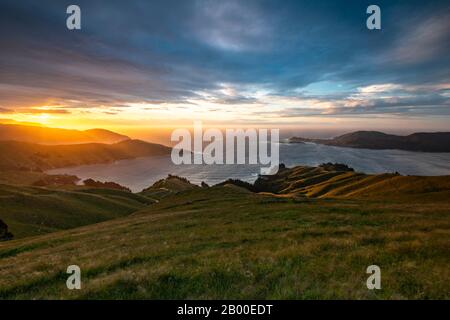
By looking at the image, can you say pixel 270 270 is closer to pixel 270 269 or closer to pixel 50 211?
pixel 270 269

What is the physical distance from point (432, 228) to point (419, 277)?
9550mm

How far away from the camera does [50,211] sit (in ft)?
219

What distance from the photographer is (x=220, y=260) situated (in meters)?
12.1

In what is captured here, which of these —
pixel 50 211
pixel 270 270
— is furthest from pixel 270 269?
A: pixel 50 211

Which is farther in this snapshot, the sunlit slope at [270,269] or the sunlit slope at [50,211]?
the sunlit slope at [50,211]

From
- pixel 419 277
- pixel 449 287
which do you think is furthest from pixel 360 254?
pixel 449 287

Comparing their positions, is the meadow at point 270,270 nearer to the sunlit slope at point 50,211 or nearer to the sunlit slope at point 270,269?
the sunlit slope at point 270,269

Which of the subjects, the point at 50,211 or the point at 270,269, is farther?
the point at 50,211

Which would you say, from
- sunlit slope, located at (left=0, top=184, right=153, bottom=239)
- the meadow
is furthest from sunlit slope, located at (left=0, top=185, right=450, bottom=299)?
sunlit slope, located at (left=0, top=184, right=153, bottom=239)

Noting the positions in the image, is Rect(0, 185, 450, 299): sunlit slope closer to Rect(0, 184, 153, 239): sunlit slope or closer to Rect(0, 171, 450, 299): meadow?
Rect(0, 171, 450, 299): meadow

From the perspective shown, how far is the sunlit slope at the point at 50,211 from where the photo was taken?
57906mm

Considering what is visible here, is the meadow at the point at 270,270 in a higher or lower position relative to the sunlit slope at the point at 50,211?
higher

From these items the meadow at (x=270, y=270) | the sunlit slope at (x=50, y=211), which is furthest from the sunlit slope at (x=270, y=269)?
the sunlit slope at (x=50, y=211)
